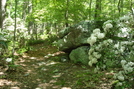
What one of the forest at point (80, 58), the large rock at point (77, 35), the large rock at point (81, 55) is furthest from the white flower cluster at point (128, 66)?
the large rock at point (77, 35)

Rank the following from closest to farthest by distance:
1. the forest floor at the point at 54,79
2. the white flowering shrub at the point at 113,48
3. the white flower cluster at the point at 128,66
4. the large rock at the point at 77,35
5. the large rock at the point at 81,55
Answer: the white flower cluster at the point at 128,66, the white flowering shrub at the point at 113,48, the forest floor at the point at 54,79, the large rock at the point at 81,55, the large rock at the point at 77,35

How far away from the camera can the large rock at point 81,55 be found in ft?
22.2

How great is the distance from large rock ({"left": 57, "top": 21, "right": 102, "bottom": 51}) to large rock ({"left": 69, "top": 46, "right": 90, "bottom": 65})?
34 centimetres

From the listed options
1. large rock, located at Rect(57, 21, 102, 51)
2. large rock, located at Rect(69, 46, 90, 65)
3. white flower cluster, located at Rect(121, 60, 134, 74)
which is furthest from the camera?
large rock, located at Rect(57, 21, 102, 51)

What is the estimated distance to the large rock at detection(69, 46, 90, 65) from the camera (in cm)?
676

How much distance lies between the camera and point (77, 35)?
7512mm

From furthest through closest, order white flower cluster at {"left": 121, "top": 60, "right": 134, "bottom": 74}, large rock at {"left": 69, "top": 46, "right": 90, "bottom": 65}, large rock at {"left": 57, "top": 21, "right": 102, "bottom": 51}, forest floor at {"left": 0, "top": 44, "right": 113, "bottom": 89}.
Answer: large rock at {"left": 57, "top": 21, "right": 102, "bottom": 51}, large rock at {"left": 69, "top": 46, "right": 90, "bottom": 65}, forest floor at {"left": 0, "top": 44, "right": 113, "bottom": 89}, white flower cluster at {"left": 121, "top": 60, "right": 134, "bottom": 74}

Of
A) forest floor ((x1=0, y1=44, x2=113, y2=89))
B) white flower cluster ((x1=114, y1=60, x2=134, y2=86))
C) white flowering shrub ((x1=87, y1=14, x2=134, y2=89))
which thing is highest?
white flowering shrub ((x1=87, y1=14, x2=134, y2=89))

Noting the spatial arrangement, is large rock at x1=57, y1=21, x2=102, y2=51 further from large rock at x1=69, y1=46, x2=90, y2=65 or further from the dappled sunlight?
the dappled sunlight

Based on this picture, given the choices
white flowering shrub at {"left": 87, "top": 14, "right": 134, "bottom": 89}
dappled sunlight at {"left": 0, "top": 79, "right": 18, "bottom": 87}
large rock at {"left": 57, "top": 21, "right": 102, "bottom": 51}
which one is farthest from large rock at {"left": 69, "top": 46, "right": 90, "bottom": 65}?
white flowering shrub at {"left": 87, "top": 14, "right": 134, "bottom": 89}

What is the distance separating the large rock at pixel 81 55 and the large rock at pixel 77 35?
0.34 m

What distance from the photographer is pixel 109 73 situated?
520 cm

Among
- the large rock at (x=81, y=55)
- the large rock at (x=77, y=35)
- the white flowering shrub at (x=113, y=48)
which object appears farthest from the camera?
the large rock at (x=77, y=35)

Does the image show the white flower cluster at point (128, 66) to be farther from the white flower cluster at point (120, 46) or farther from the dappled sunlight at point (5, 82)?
the dappled sunlight at point (5, 82)
